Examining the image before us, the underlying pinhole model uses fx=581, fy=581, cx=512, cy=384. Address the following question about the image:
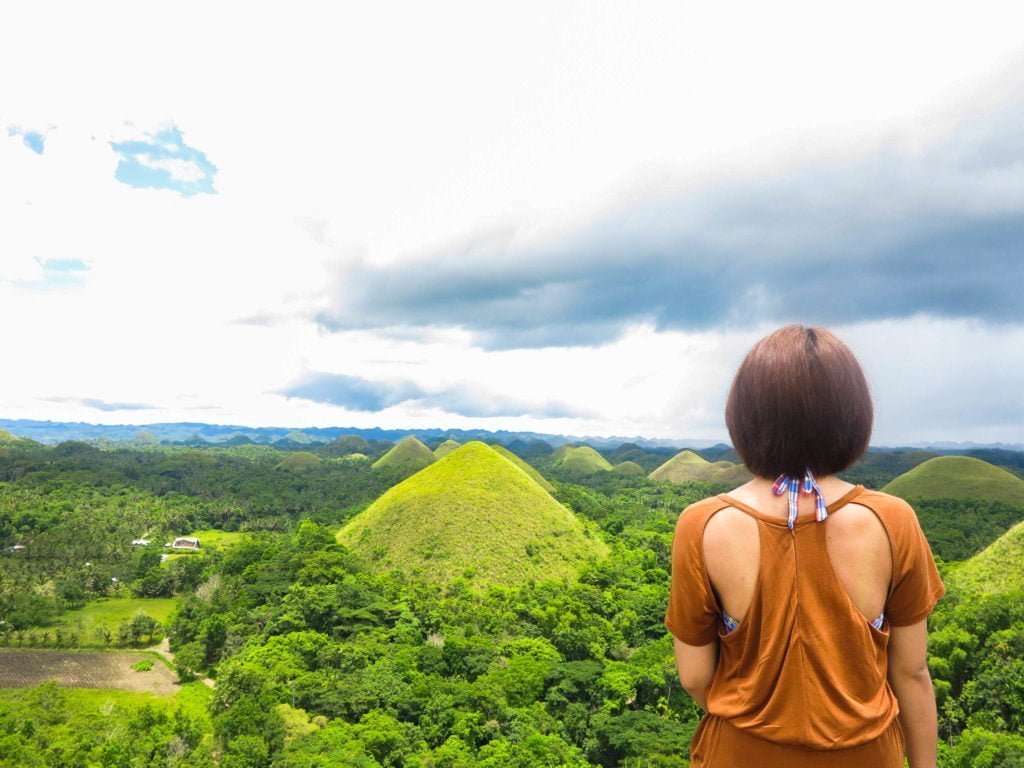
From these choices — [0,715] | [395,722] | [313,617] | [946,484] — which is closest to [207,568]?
[313,617]

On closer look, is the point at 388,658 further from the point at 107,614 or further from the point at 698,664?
the point at 107,614

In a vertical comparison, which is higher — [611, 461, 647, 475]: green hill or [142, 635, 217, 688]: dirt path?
[611, 461, 647, 475]: green hill

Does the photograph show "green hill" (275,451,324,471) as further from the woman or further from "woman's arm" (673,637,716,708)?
the woman

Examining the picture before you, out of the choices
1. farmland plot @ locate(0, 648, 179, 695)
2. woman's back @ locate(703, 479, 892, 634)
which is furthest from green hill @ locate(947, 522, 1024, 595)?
farmland plot @ locate(0, 648, 179, 695)

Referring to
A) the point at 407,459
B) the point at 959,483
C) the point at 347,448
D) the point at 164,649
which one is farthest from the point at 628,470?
the point at 164,649

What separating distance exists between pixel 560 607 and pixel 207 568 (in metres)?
23.7

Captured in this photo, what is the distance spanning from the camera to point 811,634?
1634 mm

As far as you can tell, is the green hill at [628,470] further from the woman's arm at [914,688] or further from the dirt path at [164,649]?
the woman's arm at [914,688]

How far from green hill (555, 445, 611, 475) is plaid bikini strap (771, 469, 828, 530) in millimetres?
92235

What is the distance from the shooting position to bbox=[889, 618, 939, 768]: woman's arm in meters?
1.72

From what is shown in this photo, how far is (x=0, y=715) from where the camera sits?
14812 mm

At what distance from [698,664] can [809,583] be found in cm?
45

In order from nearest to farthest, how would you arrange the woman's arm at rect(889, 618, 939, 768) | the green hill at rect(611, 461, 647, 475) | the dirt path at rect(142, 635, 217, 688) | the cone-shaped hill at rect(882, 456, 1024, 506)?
the woman's arm at rect(889, 618, 939, 768)
the dirt path at rect(142, 635, 217, 688)
the cone-shaped hill at rect(882, 456, 1024, 506)
the green hill at rect(611, 461, 647, 475)

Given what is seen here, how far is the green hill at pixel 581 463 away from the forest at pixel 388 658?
Result: 5412 centimetres
